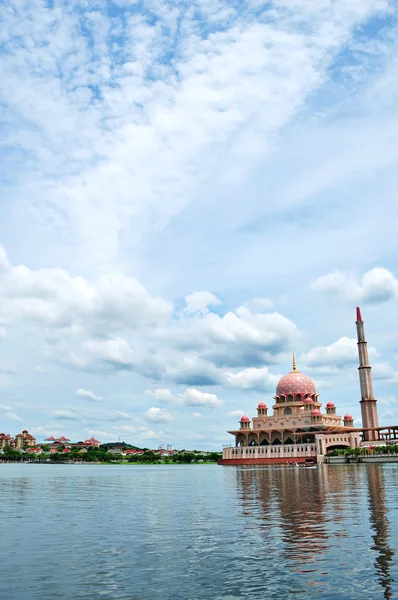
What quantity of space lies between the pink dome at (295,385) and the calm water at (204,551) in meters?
108

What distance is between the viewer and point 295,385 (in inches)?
5778

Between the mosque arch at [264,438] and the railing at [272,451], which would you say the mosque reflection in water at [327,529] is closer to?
the railing at [272,451]

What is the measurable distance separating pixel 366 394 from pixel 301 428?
17109 mm

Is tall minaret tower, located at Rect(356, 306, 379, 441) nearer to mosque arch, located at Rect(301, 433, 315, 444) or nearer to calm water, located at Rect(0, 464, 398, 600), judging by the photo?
mosque arch, located at Rect(301, 433, 315, 444)

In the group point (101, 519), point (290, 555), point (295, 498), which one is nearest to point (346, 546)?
point (290, 555)

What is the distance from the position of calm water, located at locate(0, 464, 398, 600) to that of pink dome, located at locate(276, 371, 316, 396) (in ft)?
354

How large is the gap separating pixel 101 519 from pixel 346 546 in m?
15.5

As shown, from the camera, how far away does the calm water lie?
16.9 meters

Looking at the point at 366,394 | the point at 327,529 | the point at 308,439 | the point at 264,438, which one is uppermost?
the point at 366,394

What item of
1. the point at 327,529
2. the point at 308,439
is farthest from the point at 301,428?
the point at 327,529

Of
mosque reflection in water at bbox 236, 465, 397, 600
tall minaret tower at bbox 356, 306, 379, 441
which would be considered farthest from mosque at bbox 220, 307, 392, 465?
mosque reflection in water at bbox 236, 465, 397, 600

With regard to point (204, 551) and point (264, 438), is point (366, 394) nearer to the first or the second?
point (264, 438)

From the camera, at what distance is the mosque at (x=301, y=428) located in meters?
128

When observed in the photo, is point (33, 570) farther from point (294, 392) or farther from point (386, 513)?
point (294, 392)
